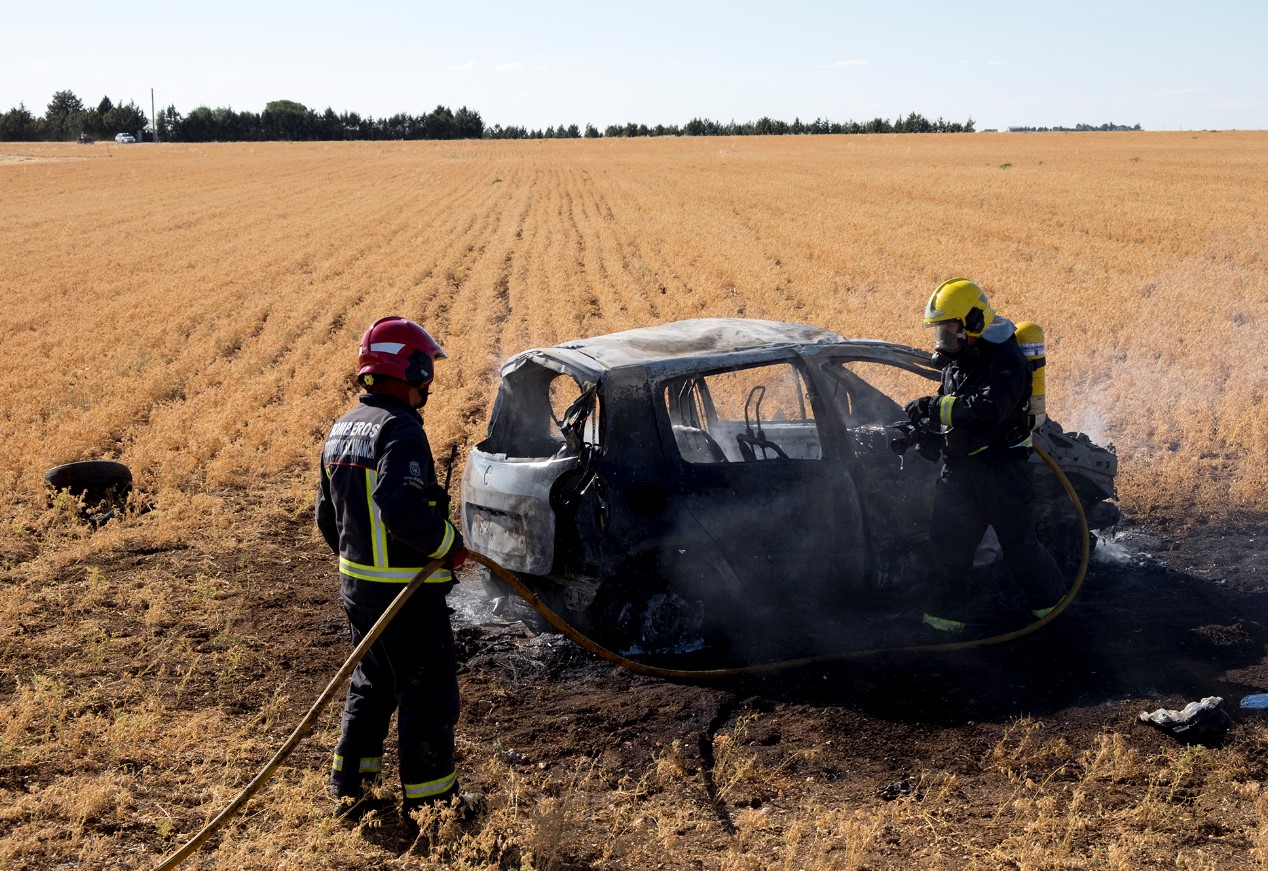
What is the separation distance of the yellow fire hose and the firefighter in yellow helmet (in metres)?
0.26

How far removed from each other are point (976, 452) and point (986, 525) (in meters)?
0.41

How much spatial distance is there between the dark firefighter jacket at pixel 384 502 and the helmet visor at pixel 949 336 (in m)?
2.95

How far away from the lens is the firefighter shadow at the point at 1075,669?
5312mm

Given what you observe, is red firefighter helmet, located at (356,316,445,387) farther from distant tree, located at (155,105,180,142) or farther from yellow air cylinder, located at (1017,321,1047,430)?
distant tree, located at (155,105,180,142)

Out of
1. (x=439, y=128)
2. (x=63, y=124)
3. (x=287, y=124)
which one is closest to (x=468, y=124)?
(x=439, y=128)

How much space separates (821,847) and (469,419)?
7340 millimetres

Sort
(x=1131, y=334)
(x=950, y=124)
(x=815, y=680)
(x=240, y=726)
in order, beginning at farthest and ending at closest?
(x=950, y=124) < (x=1131, y=334) < (x=815, y=680) < (x=240, y=726)

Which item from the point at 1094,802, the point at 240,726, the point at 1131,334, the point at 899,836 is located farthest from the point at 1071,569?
the point at 1131,334

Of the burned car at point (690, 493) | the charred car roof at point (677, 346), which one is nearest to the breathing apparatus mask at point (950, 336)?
the burned car at point (690, 493)

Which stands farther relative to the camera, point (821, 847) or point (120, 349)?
point (120, 349)

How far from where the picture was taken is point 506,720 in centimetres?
525

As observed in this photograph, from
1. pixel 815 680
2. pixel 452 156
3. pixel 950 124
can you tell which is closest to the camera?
pixel 815 680

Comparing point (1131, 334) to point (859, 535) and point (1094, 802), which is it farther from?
point (1094, 802)

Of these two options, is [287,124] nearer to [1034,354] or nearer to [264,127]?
[264,127]
